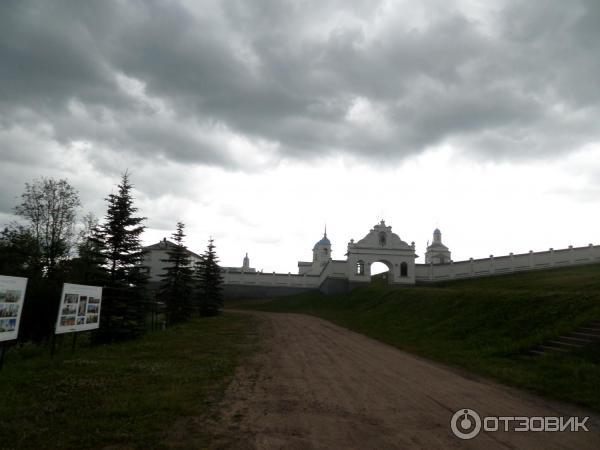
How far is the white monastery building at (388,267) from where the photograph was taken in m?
36.8

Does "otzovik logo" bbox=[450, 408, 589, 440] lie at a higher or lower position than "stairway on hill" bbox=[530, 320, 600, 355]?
lower

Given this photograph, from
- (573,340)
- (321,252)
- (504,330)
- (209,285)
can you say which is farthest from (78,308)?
(321,252)

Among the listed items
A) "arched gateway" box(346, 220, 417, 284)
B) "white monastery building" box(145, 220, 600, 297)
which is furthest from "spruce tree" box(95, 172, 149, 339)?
"arched gateway" box(346, 220, 417, 284)

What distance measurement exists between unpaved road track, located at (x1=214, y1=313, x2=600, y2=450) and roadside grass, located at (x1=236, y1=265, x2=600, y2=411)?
1139 millimetres

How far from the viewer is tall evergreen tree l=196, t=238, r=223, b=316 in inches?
1458

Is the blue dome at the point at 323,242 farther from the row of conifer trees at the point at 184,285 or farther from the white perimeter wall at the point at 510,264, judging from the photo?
the row of conifer trees at the point at 184,285

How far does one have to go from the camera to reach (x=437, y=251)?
67375mm

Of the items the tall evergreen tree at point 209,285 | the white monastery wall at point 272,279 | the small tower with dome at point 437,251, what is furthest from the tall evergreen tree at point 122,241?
the small tower with dome at point 437,251

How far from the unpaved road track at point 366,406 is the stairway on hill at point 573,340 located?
325 centimetres

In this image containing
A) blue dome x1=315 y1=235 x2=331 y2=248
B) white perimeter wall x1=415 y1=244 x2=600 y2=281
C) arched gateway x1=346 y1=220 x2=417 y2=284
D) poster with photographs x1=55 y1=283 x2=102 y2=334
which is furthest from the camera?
blue dome x1=315 y1=235 x2=331 y2=248

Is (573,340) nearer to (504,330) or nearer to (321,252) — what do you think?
(504,330)

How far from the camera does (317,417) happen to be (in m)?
7.02

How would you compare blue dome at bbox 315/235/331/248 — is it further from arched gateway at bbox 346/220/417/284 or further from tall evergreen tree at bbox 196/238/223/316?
tall evergreen tree at bbox 196/238/223/316

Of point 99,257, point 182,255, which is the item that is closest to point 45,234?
point 182,255
